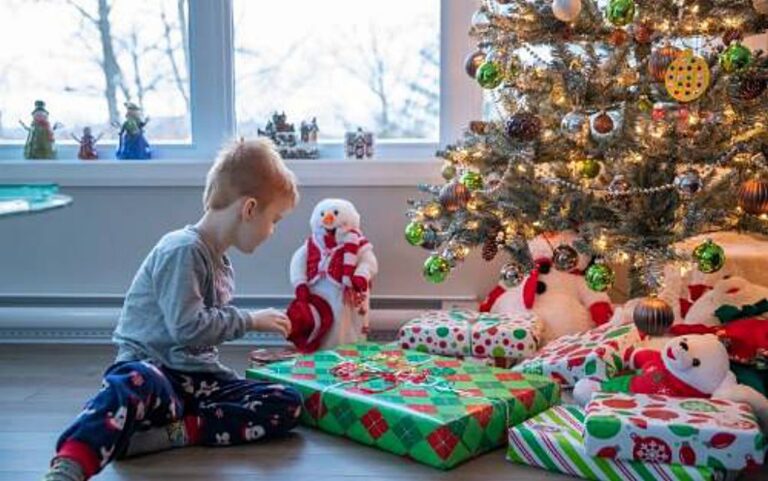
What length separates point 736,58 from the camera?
1.85m

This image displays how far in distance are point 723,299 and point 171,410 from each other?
1.25 metres

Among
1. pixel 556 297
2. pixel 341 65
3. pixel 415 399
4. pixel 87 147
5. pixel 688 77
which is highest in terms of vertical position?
pixel 341 65

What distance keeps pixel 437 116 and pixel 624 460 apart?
5.02 ft

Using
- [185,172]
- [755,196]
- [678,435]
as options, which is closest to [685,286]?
[755,196]

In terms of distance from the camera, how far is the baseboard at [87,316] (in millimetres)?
2715

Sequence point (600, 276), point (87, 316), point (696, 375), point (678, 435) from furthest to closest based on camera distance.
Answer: point (87, 316), point (600, 276), point (696, 375), point (678, 435)

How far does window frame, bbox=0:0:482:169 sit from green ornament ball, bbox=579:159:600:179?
27.7 inches

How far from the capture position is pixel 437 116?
2.86 metres

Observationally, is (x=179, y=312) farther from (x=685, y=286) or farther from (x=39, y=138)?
(x=39, y=138)

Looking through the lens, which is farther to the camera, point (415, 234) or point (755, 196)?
point (415, 234)

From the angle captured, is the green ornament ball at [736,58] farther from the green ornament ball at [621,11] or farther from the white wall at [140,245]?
the white wall at [140,245]

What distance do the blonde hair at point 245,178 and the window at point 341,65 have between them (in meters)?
1.02

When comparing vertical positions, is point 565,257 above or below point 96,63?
below

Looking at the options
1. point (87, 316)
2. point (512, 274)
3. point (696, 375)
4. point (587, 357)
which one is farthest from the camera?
point (87, 316)
